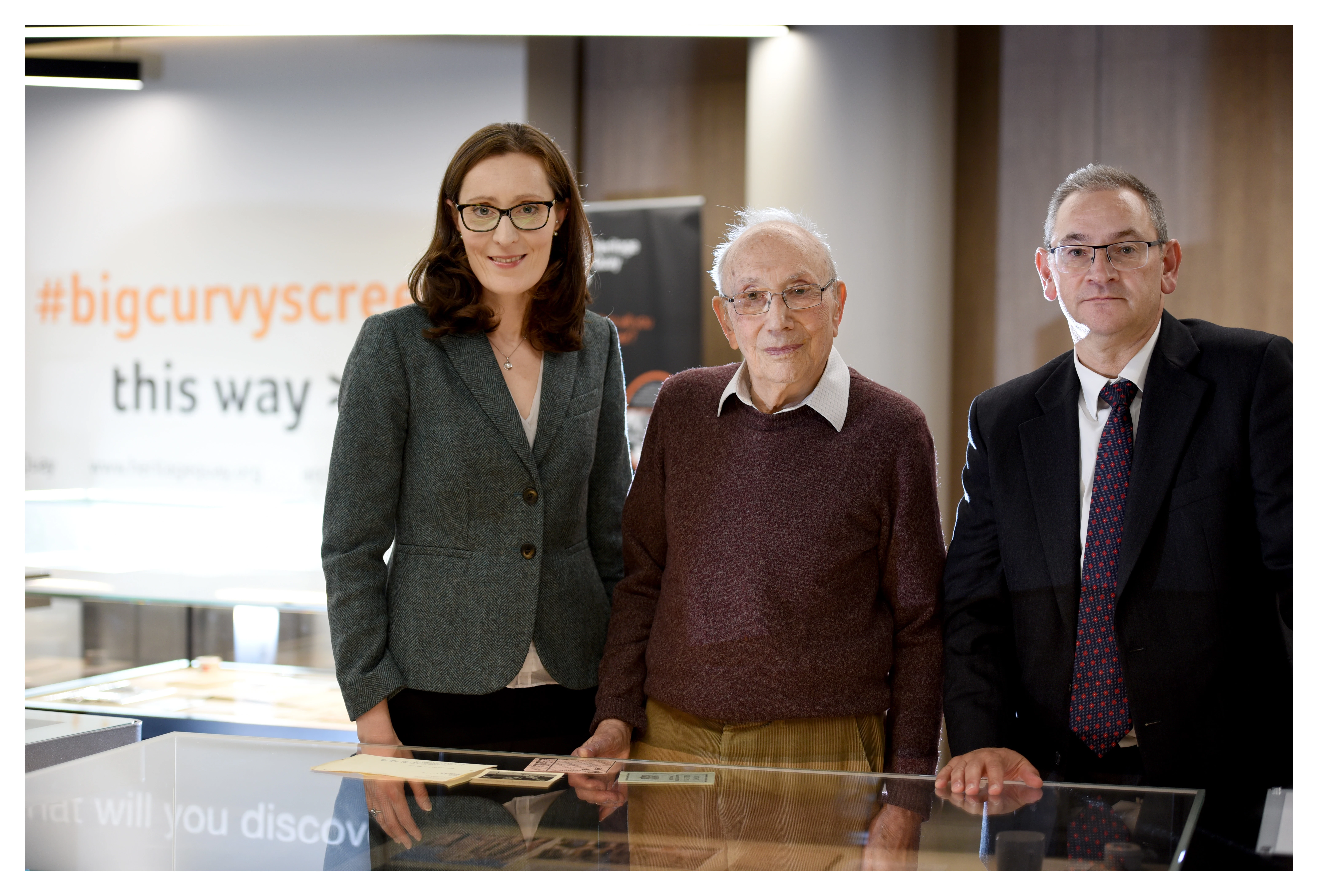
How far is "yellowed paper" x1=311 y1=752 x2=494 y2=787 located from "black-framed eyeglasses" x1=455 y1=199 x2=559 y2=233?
911mm

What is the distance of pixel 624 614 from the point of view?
6.58ft

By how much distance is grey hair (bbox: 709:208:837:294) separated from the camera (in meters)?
1.93

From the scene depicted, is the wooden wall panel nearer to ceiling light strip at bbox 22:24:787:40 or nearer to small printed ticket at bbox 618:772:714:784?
ceiling light strip at bbox 22:24:787:40

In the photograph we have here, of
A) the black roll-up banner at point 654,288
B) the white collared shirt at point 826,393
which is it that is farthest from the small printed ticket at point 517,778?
the black roll-up banner at point 654,288

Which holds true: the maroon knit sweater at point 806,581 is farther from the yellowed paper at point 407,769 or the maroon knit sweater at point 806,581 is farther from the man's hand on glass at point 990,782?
the yellowed paper at point 407,769

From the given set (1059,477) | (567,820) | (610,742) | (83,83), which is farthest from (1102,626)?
(83,83)

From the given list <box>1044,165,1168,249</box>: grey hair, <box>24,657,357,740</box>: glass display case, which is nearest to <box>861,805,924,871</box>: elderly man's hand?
<box>1044,165,1168,249</box>: grey hair

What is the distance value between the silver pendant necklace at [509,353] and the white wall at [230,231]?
3404 millimetres

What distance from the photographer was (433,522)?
6.21 feet

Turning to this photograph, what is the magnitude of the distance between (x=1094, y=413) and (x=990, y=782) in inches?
26.9

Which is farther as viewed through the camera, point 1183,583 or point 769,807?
point 1183,583

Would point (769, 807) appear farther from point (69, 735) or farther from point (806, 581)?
point (69, 735)

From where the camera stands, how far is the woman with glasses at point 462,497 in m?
1.86

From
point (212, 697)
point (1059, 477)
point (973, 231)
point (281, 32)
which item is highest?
point (281, 32)
